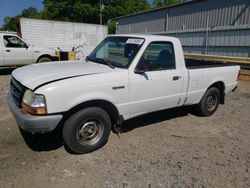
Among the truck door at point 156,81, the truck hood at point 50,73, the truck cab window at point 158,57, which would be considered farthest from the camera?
the truck cab window at point 158,57

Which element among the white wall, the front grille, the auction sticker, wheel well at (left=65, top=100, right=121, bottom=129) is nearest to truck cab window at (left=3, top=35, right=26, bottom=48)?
the white wall

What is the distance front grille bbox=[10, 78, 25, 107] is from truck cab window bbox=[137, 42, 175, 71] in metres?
1.85

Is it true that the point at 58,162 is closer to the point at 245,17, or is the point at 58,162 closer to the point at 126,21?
the point at 245,17

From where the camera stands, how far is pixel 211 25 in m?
18.0

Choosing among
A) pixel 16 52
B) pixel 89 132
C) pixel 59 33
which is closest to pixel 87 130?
pixel 89 132

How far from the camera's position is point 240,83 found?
1014 centimetres

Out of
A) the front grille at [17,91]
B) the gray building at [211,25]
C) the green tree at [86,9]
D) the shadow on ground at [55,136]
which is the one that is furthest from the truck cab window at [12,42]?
the green tree at [86,9]

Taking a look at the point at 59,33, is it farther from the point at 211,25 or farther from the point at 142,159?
the point at 142,159

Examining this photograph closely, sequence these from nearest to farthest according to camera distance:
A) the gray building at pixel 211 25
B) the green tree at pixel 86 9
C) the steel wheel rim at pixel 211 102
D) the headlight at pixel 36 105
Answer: the headlight at pixel 36 105, the steel wheel rim at pixel 211 102, the gray building at pixel 211 25, the green tree at pixel 86 9

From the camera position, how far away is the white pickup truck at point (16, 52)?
10.6 metres

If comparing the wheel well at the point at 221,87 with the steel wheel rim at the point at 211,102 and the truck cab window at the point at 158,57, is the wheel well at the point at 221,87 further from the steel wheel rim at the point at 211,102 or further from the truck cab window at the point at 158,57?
the truck cab window at the point at 158,57

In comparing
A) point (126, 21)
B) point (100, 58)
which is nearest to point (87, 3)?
point (126, 21)

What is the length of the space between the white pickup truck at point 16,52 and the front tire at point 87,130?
8524 millimetres

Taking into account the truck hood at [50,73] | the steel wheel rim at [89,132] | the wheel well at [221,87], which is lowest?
the steel wheel rim at [89,132]
